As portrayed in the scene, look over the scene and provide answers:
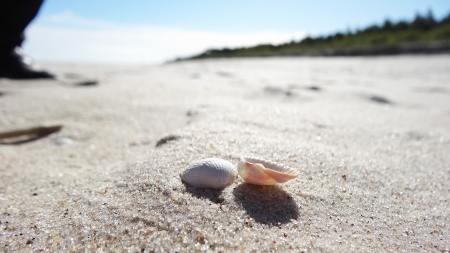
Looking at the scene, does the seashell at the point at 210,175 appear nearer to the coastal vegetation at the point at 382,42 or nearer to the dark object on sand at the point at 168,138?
the dark object on sand at the point at 168,138

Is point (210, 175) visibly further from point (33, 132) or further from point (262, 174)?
point (33, 132)

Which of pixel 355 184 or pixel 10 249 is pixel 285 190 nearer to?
pixel 355 184

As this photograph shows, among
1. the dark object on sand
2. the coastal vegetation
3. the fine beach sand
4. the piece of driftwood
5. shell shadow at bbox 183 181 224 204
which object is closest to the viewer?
the fine beach sand

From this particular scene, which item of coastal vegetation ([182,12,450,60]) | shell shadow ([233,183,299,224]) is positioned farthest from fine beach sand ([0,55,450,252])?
coastal vegetation ([182,12,450,60])

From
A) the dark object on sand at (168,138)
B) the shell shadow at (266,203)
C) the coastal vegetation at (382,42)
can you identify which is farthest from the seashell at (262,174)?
the coastal vegetation at (382,42)

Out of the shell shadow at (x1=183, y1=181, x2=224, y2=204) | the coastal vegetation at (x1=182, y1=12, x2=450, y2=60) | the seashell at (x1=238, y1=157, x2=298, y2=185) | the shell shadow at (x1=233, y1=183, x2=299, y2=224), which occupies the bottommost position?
the shell shadow at (x1=233, y1=183, x2=299, y2=224)

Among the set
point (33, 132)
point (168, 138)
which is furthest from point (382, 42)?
point (33, 132)

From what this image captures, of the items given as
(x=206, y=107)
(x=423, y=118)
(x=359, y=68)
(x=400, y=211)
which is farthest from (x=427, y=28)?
(x=400, y=211)

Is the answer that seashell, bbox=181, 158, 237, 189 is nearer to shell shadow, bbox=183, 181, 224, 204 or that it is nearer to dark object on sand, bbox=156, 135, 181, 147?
shell shadow, bbox=183, 181, 224, 204
